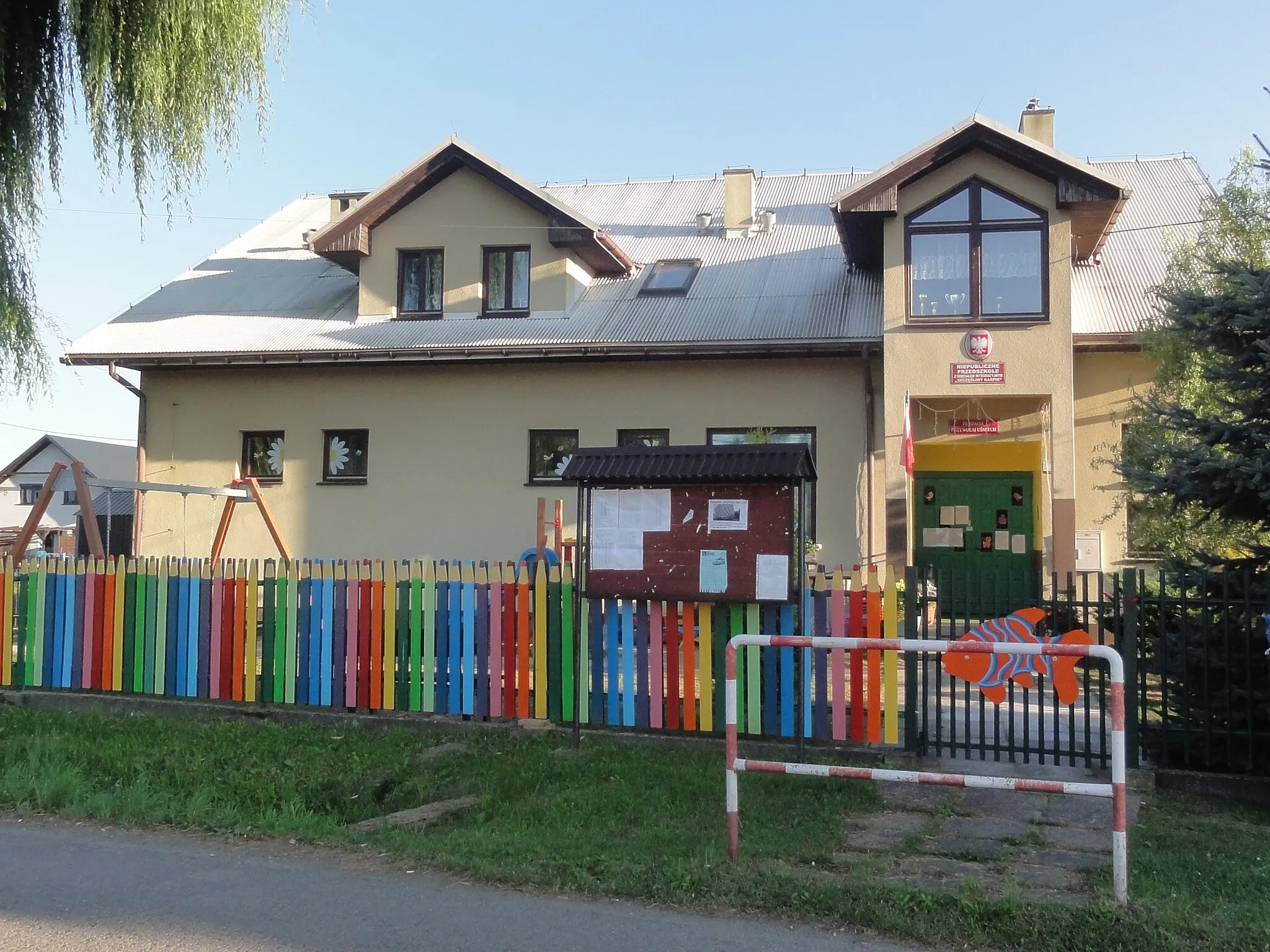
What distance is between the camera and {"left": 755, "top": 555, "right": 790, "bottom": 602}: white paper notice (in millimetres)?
7961

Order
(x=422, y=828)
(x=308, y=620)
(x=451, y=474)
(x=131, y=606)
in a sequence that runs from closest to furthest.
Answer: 1. (x=422, y=828)
2. (x=308, y=620)
3. (x=131, y=606)
4. (x=451, y=474)

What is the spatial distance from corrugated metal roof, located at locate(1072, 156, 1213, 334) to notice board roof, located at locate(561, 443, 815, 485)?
345 inches

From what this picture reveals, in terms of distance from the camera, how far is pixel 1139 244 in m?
18.4

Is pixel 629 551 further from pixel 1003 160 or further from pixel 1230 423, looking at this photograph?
pixel 1003 160

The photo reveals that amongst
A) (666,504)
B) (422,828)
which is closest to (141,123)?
(666,504)

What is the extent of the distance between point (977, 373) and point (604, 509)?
26.6 feet

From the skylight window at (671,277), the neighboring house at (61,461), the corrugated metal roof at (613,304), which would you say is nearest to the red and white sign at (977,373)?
the corrugated metal roof at (613,304)

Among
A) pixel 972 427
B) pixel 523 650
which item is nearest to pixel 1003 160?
pixel 972 427

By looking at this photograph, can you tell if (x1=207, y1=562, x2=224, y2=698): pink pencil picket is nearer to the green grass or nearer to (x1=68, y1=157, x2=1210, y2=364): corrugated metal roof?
the green grass

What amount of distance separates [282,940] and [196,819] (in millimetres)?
2178

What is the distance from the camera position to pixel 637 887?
5199mm

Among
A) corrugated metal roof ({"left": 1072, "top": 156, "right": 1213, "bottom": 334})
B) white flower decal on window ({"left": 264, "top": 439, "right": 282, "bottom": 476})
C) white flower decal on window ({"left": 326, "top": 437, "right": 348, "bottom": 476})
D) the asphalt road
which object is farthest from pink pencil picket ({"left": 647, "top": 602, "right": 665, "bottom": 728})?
white flower decal on window ({"left": 264, "top": 439, "right": 282, "bottom": 476})

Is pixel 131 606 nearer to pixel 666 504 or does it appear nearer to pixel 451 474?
pixel 666 504

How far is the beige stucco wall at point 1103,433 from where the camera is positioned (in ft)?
51.0
